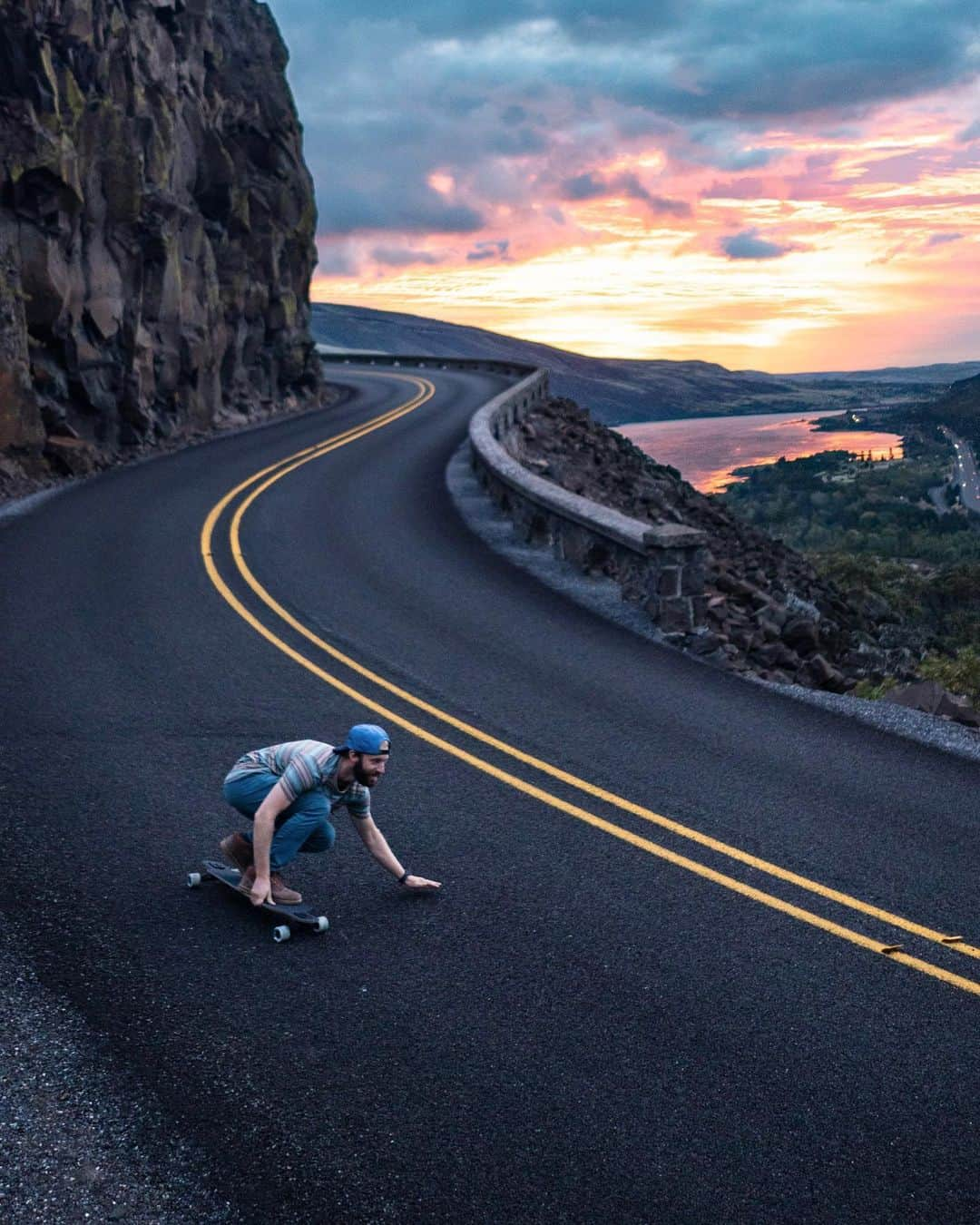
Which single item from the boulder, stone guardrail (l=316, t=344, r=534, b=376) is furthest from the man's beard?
stone guardrail (l=316, t=344, r=534, b=376)

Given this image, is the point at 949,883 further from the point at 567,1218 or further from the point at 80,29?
the point at 80,29

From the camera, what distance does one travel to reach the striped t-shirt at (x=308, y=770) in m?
6.63

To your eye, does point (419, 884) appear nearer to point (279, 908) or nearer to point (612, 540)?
point (279, 908)

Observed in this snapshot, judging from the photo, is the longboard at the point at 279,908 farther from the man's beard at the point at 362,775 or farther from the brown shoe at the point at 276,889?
the man's beard at the point at 362,775

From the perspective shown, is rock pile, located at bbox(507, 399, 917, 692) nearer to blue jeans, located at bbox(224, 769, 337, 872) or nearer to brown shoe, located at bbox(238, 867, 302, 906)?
blue jeans, located at bbox(224, 769, 337, 872)

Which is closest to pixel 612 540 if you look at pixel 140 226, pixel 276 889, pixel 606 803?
pixel 606 803

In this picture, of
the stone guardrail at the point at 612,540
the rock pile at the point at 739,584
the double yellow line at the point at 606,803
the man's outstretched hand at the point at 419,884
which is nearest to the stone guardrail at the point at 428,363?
the rock pile at the point at 739,584

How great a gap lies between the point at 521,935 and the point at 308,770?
5.16 ft

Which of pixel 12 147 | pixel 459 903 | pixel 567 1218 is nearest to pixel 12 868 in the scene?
pixel 459 903

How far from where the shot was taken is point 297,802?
6758 mm

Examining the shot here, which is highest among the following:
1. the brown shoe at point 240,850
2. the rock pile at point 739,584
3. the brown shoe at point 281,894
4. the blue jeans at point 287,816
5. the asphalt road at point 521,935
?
the blue jeans at point 287,816

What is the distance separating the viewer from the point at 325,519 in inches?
827

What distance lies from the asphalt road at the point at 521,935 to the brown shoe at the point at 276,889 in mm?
202

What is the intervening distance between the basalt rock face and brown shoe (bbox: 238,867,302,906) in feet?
64.2
